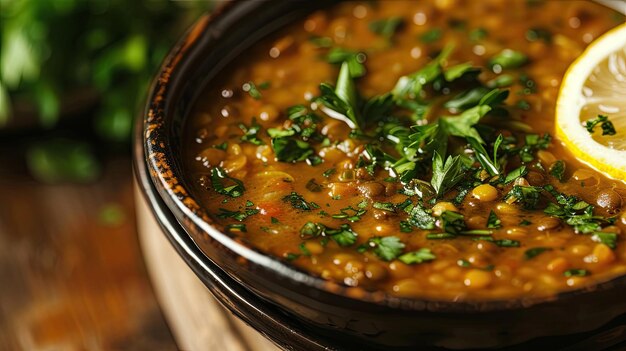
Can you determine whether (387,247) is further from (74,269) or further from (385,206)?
(74,269)

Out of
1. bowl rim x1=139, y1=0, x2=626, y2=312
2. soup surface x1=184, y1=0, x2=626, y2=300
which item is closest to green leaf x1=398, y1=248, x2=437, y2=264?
soup surface x1=184, y1=0, x2=626, y2=300

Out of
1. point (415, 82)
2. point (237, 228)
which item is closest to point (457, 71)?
point (415, 82)

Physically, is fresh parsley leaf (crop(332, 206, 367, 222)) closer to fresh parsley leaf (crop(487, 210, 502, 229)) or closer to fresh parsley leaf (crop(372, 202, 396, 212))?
fresh parsley leaf (crop(372, 202, 396, 212))

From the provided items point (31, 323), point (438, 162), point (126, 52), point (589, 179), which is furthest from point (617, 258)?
point (126, 52)

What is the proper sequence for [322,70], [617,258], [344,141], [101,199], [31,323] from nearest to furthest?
A: [617,258]
[344,141]
[322,70]
[31,323]
[101,199]

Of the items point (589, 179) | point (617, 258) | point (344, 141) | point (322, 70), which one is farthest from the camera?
point (322, 70)

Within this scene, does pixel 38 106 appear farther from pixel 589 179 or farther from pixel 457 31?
pixel 589 179
